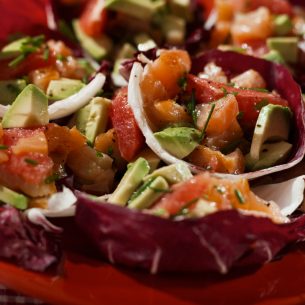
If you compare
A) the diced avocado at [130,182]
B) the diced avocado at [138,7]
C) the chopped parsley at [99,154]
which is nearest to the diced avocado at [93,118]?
the chopped parsley at [99,154]

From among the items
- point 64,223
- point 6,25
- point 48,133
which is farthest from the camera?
point 6,25

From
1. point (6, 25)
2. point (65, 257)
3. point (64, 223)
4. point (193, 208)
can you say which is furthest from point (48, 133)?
point (6, 25)

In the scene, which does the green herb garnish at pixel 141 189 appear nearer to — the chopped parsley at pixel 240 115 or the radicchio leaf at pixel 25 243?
the radicchio leaf at pixel 25 243

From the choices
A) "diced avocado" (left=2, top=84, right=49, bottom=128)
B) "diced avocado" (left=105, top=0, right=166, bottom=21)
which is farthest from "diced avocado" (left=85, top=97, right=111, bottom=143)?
"diced avocado" (left=105, top=0, right=166, bottom=21)

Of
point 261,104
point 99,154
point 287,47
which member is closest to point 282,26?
point 287,47

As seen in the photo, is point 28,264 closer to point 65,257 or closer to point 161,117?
point 65,257

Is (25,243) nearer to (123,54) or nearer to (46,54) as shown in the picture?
(46,54)
